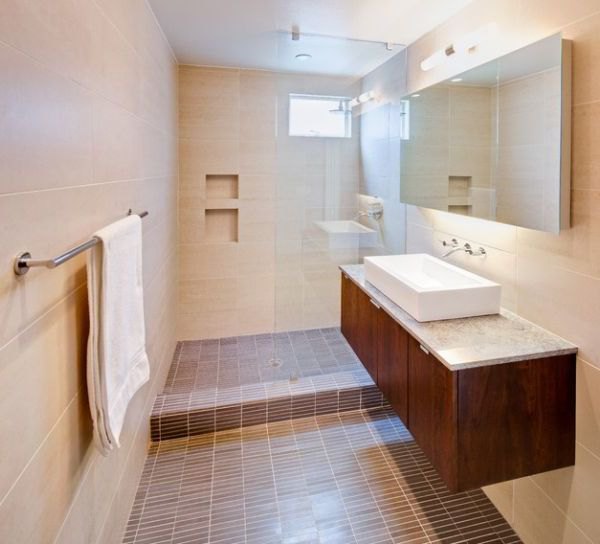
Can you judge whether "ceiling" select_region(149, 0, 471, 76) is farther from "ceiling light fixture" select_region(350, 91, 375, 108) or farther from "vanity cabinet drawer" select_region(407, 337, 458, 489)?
"vanity cabinet drawer" select_region(407, 337, 458, 489)

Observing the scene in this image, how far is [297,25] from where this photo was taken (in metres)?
2.50

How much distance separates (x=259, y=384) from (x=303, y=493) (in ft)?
2.79

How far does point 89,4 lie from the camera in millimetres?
1314

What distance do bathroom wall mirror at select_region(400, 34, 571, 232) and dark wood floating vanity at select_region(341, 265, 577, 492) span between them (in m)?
0.50

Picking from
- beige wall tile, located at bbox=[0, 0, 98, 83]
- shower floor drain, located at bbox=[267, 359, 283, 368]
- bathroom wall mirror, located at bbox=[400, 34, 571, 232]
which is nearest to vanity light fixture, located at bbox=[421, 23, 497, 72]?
bathroom wall mirror, located at bbox=[400, 34, 571, 232]

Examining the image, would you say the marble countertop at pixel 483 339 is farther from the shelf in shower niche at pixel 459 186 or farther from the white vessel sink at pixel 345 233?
the white vessel sink at pixel 345 233

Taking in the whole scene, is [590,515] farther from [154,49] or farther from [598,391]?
[154,49]

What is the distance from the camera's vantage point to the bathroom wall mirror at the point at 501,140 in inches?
59.2

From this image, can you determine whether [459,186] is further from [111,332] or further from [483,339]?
[111,332]

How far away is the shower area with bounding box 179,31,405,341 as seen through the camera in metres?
2.97

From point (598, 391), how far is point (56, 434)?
1740 mm

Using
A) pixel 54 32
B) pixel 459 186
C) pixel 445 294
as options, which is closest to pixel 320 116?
pixel 459 186

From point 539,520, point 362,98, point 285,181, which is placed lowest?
point 539,520

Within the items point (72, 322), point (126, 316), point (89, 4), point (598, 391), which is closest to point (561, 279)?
point (598, 391)
